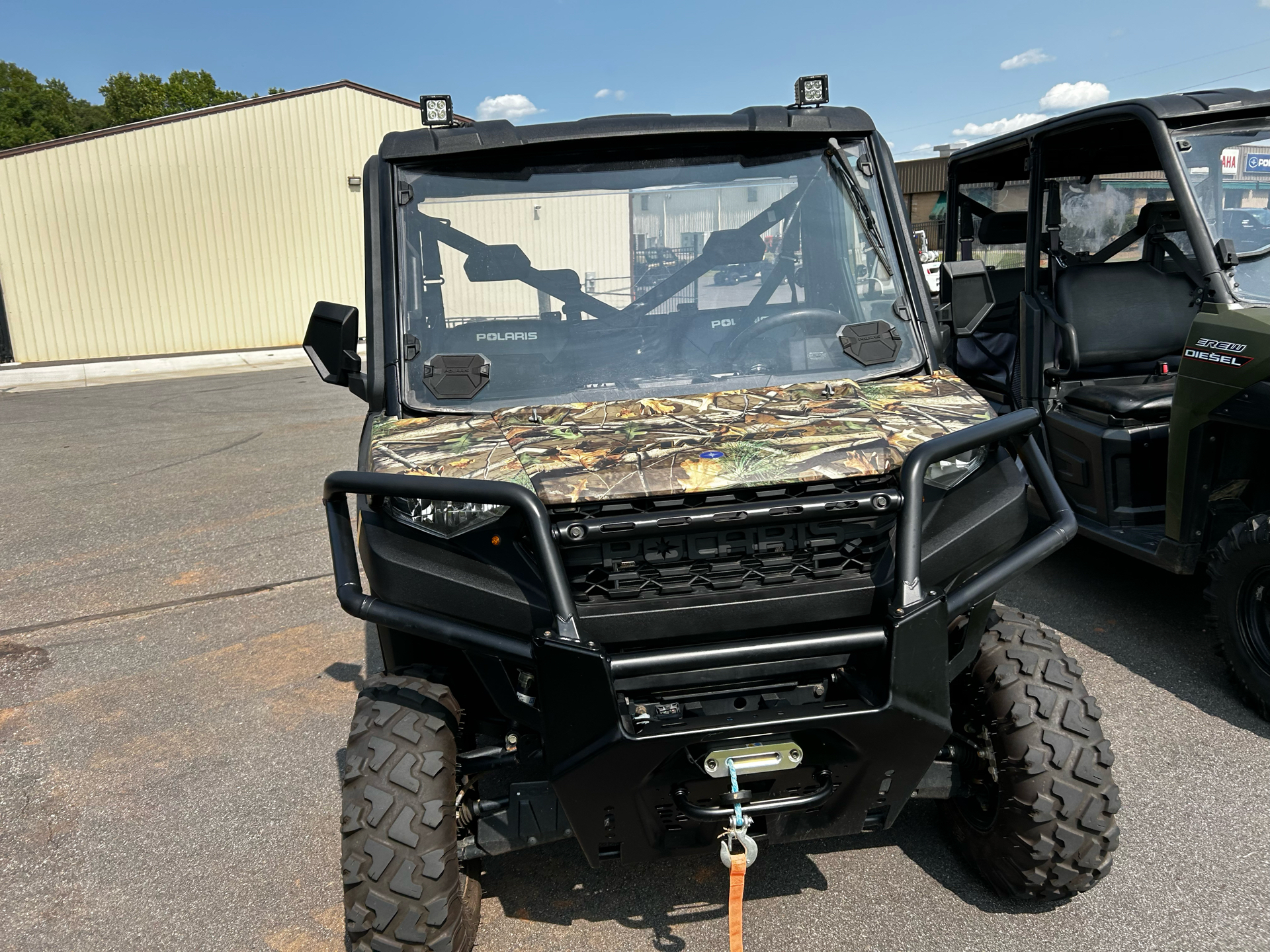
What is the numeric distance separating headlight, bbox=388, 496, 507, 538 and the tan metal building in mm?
18834

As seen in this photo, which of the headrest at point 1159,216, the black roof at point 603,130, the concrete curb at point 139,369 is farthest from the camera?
the concrete curb at point 139,369

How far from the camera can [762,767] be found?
2.35 meters

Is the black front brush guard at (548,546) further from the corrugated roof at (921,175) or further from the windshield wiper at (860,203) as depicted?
the corrugated roof at (921,175)

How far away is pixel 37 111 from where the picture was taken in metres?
61.3

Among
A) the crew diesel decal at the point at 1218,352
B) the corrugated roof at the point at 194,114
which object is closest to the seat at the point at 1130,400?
the crew diesel decal at the point at 1218,352

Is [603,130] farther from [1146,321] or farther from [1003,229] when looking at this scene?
[1003,229]

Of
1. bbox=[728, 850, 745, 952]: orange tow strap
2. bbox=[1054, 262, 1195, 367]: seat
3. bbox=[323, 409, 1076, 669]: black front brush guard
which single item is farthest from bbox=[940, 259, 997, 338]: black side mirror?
bbox=[1054, 262, 1195, 367]: seat

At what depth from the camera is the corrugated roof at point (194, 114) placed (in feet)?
62.4

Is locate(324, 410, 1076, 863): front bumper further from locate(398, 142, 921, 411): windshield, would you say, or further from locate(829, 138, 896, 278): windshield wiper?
locate(829, 138, 896, 278): windshield wiper

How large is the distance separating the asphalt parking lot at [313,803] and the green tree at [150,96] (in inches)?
2418

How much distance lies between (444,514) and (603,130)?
4.54ft

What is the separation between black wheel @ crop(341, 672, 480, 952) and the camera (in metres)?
2.45

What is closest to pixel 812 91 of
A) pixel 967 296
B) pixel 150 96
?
pixel 967 296

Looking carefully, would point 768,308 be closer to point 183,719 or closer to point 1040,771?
point 1040,771
